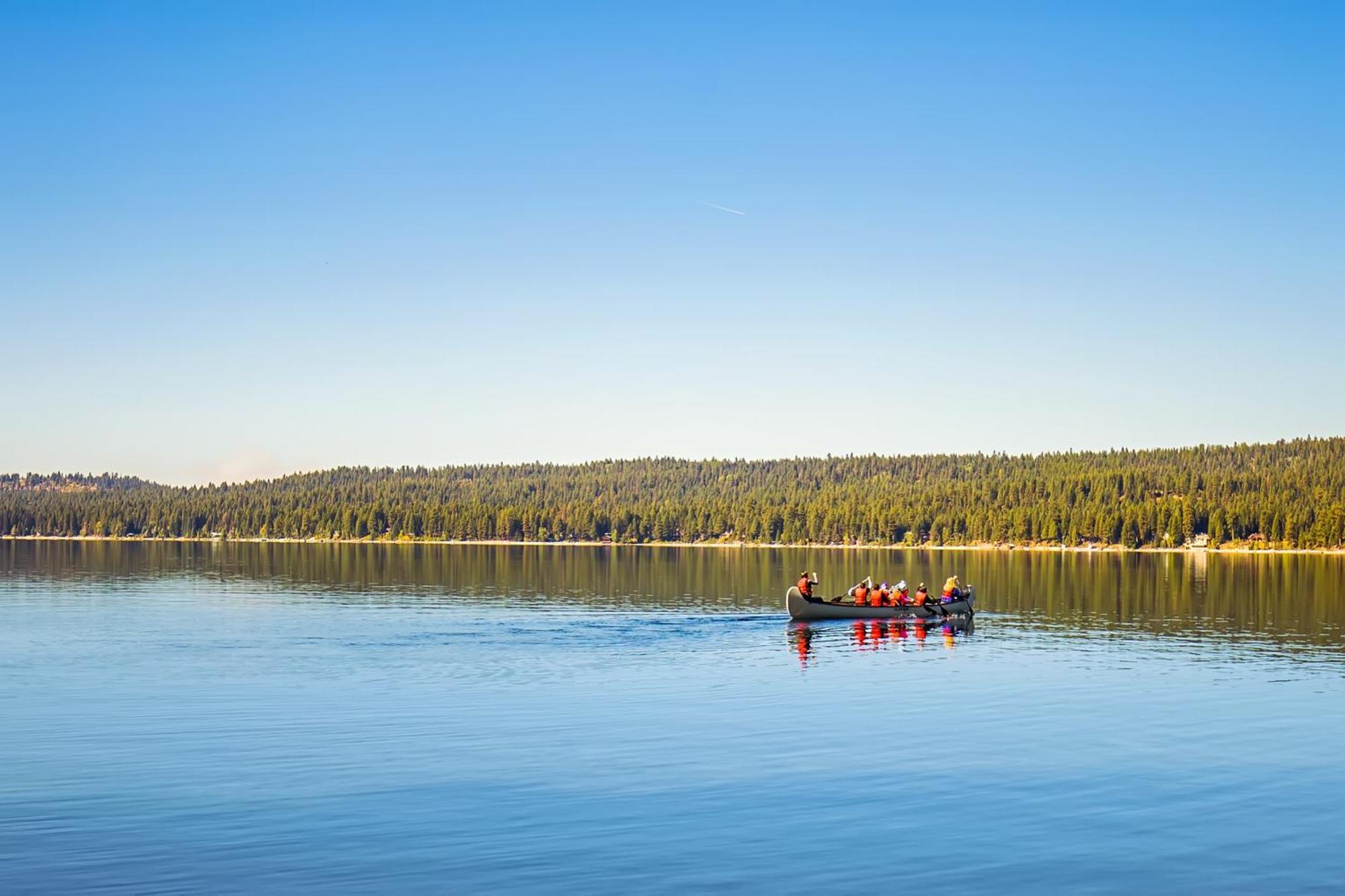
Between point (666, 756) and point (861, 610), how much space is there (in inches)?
1707

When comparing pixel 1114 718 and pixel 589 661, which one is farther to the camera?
pixel 589 661

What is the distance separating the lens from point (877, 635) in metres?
65.0

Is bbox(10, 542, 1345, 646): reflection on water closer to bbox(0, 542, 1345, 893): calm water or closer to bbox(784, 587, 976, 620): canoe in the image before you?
bbox(784, 587, 976, 620): canoe

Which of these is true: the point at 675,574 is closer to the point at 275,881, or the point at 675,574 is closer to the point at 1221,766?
the point at 1221,766

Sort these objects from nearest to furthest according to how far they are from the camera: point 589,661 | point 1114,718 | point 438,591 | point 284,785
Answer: point 284,785 < point 1114,718 < point 589,661 < point 438,591

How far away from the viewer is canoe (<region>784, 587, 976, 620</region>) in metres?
70.2

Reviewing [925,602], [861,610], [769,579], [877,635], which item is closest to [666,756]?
[877,635]

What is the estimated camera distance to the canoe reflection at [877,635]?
58.1 m

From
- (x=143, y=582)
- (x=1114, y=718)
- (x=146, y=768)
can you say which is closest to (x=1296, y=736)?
(x=1114, y=718)

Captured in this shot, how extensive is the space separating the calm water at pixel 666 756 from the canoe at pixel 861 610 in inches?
133

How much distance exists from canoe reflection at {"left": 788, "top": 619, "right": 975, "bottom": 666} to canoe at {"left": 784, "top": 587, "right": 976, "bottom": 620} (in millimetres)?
443

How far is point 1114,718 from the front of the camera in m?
36.6

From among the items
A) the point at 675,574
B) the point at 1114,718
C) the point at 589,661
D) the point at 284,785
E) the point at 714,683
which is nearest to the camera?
the point at 284,785

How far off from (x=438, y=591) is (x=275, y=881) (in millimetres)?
76124
